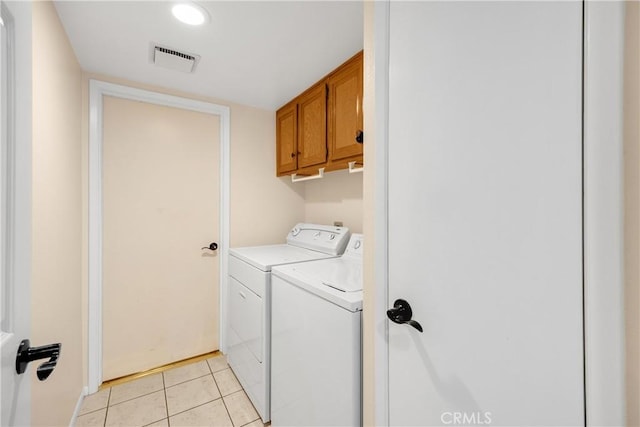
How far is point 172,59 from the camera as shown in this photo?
1.69m

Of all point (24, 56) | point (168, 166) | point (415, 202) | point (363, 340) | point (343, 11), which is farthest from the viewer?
point (168, 166)

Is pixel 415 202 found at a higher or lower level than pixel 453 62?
lower

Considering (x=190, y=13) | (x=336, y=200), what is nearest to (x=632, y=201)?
(x=190, y=13)

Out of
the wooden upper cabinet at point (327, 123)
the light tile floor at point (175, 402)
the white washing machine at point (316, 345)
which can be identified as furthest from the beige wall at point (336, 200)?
the light tile floor at point (175, 402)

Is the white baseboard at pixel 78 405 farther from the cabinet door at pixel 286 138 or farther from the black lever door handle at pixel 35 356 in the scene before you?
the cabinet door at pixel 286 138

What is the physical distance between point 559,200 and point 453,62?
0.44m

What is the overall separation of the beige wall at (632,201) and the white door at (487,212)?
0.20ft

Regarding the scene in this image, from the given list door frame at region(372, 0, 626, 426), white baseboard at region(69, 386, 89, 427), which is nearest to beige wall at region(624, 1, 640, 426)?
door frame at region(372, 0, 626, 426)

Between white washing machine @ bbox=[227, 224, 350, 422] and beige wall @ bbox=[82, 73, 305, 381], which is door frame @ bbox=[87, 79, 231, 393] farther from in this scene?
white washing machine @ bbox=[227, 224, 350, 422]

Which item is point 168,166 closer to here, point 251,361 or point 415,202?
point 251,361

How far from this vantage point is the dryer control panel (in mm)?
1996

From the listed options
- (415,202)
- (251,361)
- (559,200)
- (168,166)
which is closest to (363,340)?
(415,202)

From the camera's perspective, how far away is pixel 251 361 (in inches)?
68.8

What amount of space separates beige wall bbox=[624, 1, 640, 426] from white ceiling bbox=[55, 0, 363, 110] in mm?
1125
